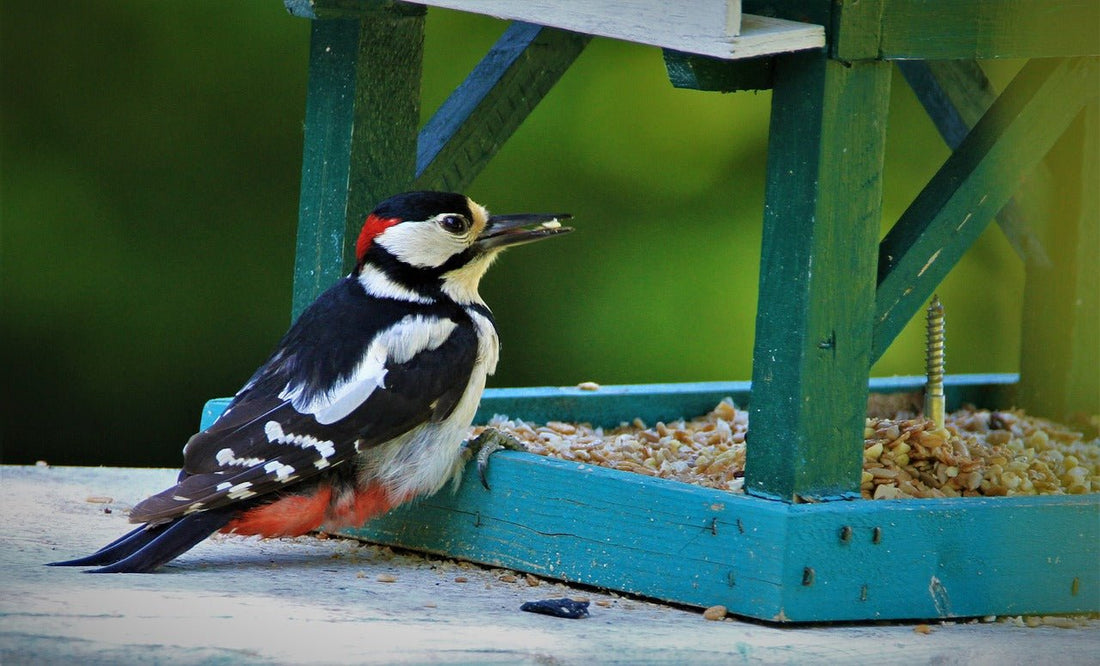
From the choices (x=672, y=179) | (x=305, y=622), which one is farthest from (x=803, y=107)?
(x=672, y=179)

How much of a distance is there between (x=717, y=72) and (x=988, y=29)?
0.50m

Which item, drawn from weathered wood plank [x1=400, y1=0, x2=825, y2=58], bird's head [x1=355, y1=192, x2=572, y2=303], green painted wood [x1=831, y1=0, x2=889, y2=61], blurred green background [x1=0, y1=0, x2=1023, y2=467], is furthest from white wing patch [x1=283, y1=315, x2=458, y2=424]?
blurred green background [x1=0, y1=0, x2=1023, y2=467]

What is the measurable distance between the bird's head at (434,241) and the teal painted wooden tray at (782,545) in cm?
43

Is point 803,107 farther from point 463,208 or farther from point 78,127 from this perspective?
point 78,127

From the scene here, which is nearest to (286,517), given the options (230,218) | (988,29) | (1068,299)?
(988,29)

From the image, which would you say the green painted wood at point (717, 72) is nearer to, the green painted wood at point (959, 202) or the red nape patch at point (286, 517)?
the green painted wood at point (959, 202)

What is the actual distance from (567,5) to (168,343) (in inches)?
118

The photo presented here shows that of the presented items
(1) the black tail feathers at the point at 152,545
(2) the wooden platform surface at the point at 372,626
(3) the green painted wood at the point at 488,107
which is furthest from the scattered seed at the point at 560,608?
(3) the green painted wood at the point at 488,107

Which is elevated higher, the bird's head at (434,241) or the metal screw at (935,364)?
the bird's head at (434,241)

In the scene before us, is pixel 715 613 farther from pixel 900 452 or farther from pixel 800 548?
pixel 900 452

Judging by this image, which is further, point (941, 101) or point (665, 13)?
point (941, 101)

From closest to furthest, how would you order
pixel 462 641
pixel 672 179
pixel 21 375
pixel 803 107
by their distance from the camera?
Answer: pixel 462 641, pixel 803 107, pixel 21 375, pixel 672 179

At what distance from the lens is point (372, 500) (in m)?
3.62

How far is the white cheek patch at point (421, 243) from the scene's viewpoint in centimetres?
371
